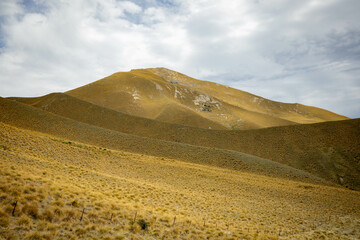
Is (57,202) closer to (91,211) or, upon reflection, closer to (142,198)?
(91,211)

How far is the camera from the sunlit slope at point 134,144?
31.7m

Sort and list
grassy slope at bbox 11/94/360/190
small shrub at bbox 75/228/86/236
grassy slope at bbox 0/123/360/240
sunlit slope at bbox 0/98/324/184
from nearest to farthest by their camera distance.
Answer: small shrub at bbox 75/228/86/236, grassy slope at bbox 0/123/360/240, sunlit slope at bbox 0/98/324/184, grassy slope at bbox 11/94/360/190

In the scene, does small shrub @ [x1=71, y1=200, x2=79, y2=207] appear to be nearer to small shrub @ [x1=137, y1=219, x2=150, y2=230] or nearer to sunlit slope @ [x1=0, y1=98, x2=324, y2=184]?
small shrub @ [x1=137, y1=219, x2=150, y2=230]

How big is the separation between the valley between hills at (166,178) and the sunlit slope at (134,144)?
18 centimetres

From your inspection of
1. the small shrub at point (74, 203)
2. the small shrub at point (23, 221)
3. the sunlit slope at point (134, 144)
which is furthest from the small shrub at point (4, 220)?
the sunlit slope at point (134, 144)

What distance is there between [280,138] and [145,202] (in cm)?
4036

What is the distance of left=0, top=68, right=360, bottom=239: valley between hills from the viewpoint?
26.3 feet

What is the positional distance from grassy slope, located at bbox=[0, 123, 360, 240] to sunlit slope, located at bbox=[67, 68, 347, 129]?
39.3 metres

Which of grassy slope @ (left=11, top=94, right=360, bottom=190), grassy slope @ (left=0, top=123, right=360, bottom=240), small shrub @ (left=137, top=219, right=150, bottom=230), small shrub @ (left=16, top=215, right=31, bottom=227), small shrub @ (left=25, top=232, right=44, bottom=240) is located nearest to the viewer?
small shrub @ (left=25, top=232, right=44, bottom=240)

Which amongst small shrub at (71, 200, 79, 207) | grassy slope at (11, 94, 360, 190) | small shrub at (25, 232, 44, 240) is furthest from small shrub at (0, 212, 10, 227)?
grassy slope at (11, 94, 360, 190)

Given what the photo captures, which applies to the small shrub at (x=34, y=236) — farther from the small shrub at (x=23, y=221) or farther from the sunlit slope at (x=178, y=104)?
the sunlit slope at (x=178, y=104)

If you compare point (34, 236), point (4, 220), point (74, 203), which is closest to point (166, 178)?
point (74, 203)

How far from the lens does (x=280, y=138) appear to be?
1729 inches

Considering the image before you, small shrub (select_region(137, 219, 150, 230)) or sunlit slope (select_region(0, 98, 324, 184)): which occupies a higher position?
sunlit slope (select_region(0, 98, 324, 184))
